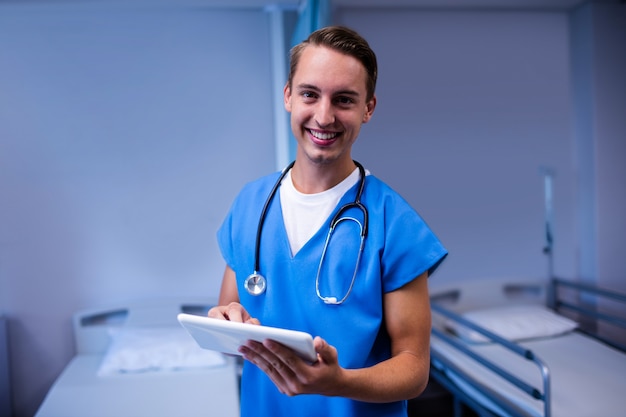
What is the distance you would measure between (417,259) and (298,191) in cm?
30

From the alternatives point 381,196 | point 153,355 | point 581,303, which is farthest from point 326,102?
point 581,303

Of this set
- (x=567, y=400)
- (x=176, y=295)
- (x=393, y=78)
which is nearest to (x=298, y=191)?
(x=567, y=400)

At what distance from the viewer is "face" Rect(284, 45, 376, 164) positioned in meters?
1.00

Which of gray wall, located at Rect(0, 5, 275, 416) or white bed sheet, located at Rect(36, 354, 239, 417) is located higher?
gray wall, located at Rect(0, 5, 275, 416)

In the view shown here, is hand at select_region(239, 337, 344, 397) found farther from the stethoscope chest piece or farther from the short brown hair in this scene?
the short brown hair

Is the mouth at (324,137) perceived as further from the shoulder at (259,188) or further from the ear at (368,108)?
the shoulder at (259,188)

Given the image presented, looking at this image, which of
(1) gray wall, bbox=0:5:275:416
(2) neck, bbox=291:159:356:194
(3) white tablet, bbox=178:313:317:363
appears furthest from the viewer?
(1) gray wall, bbox=0:5:275:416

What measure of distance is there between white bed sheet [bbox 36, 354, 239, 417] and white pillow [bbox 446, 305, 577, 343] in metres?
1.12

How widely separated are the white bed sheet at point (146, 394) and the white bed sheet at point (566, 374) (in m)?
0.99

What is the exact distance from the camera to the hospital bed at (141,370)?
193cm

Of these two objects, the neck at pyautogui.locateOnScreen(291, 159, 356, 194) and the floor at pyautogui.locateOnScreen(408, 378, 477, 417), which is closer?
the neck at pyautogui.locateOnScreen(291, 159, 356, 194)

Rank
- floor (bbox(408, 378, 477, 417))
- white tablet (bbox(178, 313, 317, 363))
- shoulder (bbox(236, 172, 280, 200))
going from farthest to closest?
floor (bbox(408, 378, 477, 417)) < shoulder (bbox(236, 172, 280, 200)) < white tablet (bbox(178, 313, 317, 363))

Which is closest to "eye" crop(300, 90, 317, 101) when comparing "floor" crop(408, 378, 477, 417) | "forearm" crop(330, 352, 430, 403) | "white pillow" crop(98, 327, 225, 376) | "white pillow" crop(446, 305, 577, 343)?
"forearm" crop(330, 352, 430, 403)

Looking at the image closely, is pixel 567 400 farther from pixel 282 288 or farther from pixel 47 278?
pixel 47 278
